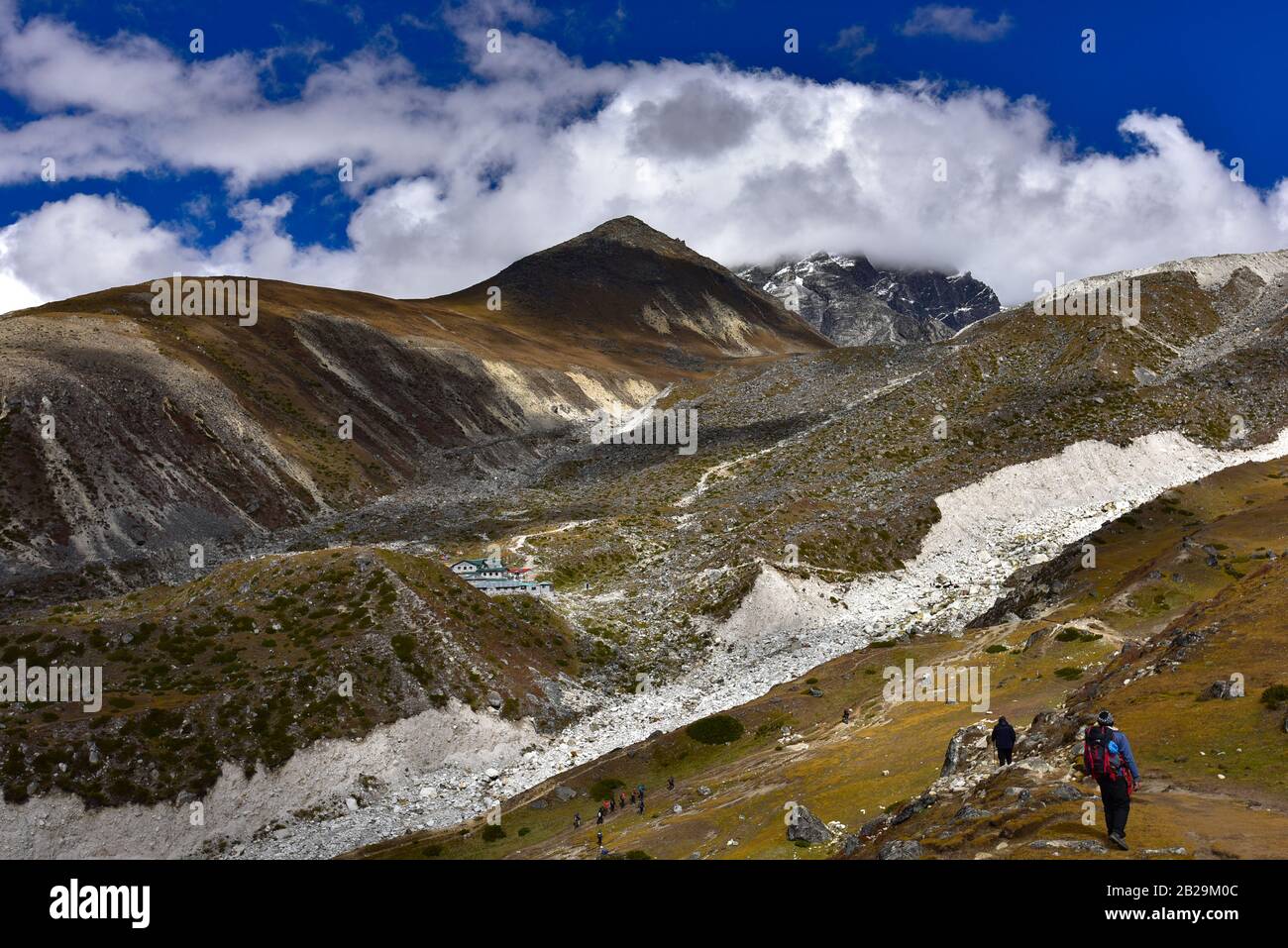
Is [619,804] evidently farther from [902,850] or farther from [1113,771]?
[1113,771]

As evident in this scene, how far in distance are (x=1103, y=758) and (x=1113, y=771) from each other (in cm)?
45

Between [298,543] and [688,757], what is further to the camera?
[298,543]

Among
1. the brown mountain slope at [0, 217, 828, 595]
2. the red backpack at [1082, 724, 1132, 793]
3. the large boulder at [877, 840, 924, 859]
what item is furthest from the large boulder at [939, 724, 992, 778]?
the brown mountain slope at [0, 217, 828, 595]

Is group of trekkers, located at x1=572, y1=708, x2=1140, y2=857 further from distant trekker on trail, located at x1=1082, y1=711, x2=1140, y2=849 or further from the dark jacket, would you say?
the dark jacket

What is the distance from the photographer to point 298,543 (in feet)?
329

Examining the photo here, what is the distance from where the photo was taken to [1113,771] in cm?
1867

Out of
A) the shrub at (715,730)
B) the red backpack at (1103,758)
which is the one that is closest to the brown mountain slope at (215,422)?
the shrub at (715,730)

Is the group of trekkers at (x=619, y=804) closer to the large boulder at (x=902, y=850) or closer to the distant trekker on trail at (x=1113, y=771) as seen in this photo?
the large boulder at (x=902, y=850)

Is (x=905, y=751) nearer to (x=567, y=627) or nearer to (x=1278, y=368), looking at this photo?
(x=567, y=627)

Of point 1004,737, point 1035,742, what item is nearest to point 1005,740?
point 1004,737

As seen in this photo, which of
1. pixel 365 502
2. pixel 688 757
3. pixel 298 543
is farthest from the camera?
pixel 365 502
